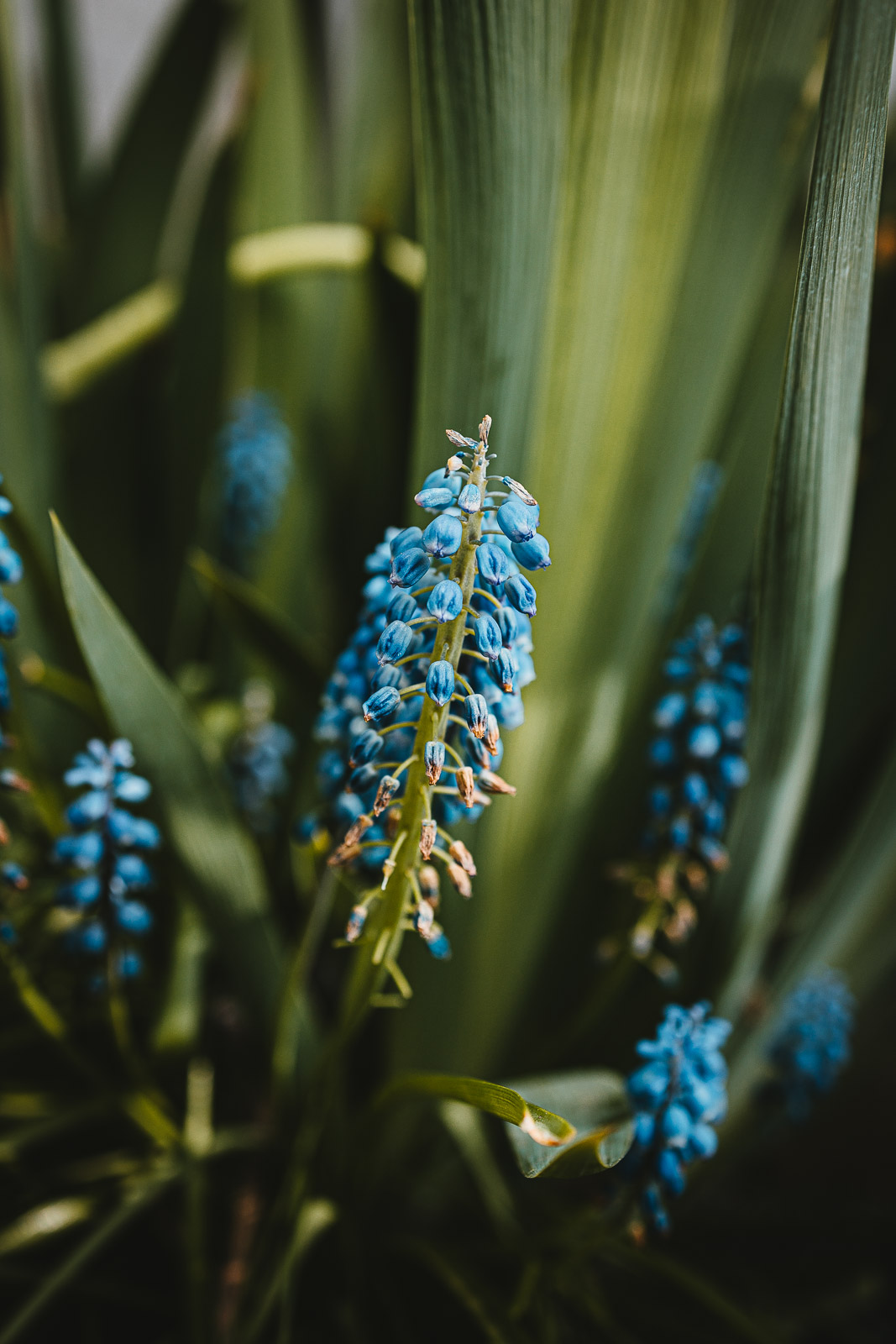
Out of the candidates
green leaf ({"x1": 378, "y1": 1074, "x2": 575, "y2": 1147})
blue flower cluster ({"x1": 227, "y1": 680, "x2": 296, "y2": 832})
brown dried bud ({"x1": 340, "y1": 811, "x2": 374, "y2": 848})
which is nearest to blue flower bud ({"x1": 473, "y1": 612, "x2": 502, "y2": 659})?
brown dried bud ({"x1": 340, "y1": 811, "x2": 374, "y2": 848})

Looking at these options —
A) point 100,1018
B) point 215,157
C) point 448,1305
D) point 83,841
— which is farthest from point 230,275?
point 448,1305

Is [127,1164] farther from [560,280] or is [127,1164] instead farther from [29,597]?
[560,280]

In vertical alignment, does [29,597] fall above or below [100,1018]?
above

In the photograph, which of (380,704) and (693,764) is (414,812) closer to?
(380,704)

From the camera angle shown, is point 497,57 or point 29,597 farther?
point 29,597

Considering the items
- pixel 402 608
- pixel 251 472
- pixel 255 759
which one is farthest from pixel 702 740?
pixel 251 472

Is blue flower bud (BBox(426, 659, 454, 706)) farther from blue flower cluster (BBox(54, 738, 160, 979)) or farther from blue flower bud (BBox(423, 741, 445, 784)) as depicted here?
blue flower cluster (BBox(54, 738, 160, 979))
